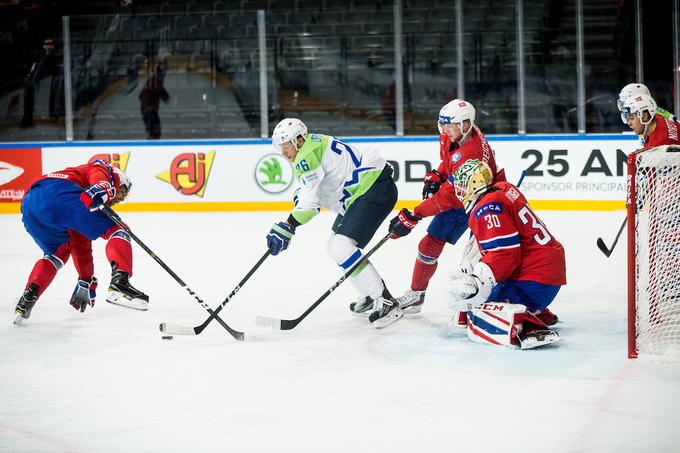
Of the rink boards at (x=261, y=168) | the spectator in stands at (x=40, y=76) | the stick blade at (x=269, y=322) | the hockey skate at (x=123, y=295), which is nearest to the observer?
the stick blade at (x=269, y=322)

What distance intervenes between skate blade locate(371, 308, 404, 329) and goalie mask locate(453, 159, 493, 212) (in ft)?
2.19

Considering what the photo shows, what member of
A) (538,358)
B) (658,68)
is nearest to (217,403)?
(538,358)

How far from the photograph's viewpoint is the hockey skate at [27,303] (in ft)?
14.3

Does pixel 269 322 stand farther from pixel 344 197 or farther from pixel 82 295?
pixel 82 295

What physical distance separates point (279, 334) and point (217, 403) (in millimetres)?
1062

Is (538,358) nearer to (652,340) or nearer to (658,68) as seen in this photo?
(652,340)

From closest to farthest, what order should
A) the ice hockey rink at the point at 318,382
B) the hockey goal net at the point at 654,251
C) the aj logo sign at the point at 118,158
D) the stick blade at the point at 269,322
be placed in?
the ice hockey rink at the point at 318,382, the hockey goal net at the point at 654,251, the stick blade at the point at 269,322, the aj logo sign at the point at 118,158

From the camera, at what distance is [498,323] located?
11.9 ft

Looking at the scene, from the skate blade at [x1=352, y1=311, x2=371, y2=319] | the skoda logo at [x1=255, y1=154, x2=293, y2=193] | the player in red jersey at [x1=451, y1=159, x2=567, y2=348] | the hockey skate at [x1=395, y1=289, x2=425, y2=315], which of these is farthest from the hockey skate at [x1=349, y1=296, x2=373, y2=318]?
the skoda logo at [x1=255, y1=154, x2=293, y2=193]

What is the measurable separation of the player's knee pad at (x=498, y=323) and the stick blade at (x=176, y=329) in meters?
Result: 1.20

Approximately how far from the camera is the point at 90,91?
9.81 meters

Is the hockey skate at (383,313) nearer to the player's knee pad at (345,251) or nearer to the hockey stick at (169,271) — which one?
the player's knee pad at (345,251)

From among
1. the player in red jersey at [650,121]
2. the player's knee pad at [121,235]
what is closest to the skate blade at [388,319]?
the player's knee pad at [121,235]

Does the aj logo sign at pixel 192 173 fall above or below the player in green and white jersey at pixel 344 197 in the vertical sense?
above
